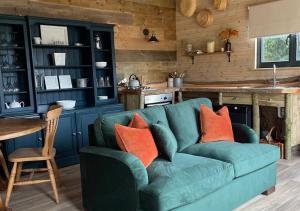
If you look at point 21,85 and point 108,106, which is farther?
point 108,106

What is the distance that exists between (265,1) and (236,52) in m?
→ 0.89

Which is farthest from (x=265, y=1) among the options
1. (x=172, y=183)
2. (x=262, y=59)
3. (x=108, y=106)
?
(x=172, y=183)

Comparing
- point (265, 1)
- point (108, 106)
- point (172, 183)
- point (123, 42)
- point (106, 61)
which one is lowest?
point (172, 183)

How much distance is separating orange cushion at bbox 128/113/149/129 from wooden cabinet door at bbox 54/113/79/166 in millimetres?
1656

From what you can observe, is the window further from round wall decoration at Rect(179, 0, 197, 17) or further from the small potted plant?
round wall decoration at Rect(179, 0, 197, 17)

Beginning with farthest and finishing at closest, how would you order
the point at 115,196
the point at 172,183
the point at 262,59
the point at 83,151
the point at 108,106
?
1. the point at 262,59
2. the point at 108,106
3. the point at 83,151
4. the point at 115,196
5. the point at 172,183

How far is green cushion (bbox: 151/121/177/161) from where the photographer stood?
8.20 feet

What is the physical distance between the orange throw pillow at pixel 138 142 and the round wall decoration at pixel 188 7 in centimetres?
365

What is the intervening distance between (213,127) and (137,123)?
917 mm

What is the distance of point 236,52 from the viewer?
16.3 feet

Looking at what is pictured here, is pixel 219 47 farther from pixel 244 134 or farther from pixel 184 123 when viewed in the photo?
pixel 184 123

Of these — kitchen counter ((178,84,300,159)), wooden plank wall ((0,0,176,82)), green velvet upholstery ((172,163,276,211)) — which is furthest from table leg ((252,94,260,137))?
wooden plank wall ((0,0,176,82))

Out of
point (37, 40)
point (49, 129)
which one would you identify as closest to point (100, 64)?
point (37, 40)

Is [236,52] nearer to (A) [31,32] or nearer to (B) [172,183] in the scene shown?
(A) [31,32]
